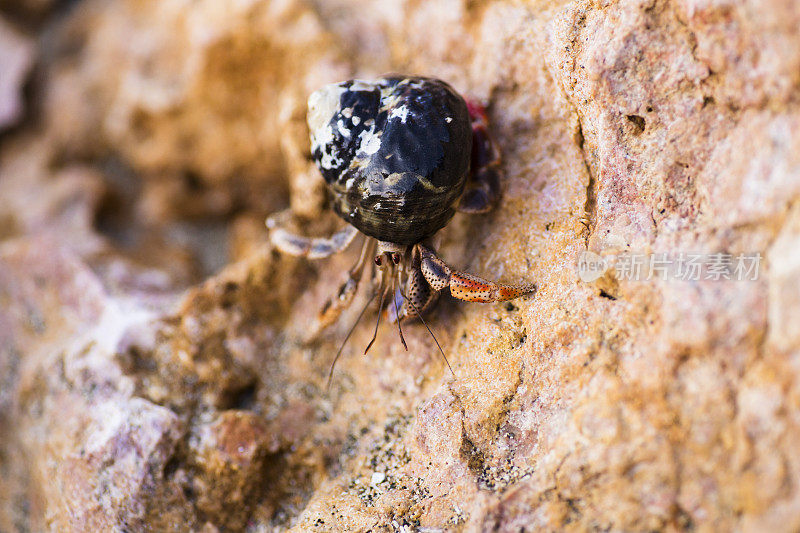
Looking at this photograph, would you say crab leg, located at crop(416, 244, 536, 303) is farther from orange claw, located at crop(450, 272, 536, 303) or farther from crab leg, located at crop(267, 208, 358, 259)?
crab leg, located at crop(267, 208, 358, 259)

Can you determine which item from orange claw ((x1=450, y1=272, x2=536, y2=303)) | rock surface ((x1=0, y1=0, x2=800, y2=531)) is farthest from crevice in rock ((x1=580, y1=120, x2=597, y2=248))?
orange claw ((x1=450, y1=272, x2=536, y2=303))

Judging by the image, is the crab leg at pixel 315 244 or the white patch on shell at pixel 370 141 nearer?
the white patch on shell at pixel 370 141

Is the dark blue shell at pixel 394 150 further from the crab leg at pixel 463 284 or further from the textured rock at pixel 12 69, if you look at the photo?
the textured rock at pixel 12 69

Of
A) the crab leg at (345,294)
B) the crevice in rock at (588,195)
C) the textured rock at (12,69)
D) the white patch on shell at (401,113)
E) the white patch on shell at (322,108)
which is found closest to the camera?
the crevice in rock at (588,195)

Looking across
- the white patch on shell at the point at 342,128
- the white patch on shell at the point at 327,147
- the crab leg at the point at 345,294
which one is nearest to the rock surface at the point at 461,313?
the crab leg at the point at 345,294

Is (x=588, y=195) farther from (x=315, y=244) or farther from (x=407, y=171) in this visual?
(x=315, y=244)

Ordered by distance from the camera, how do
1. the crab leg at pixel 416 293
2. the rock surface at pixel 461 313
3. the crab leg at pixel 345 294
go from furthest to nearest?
the crab leg at pixel 345 294 → the crab leg at pixel 416 293 → the rock surface at pixel 461 313

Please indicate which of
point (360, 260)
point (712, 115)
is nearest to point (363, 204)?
point (360, 260)

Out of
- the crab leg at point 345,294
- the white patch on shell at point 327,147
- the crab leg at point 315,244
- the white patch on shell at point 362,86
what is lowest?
the crab leg at point 345,294
